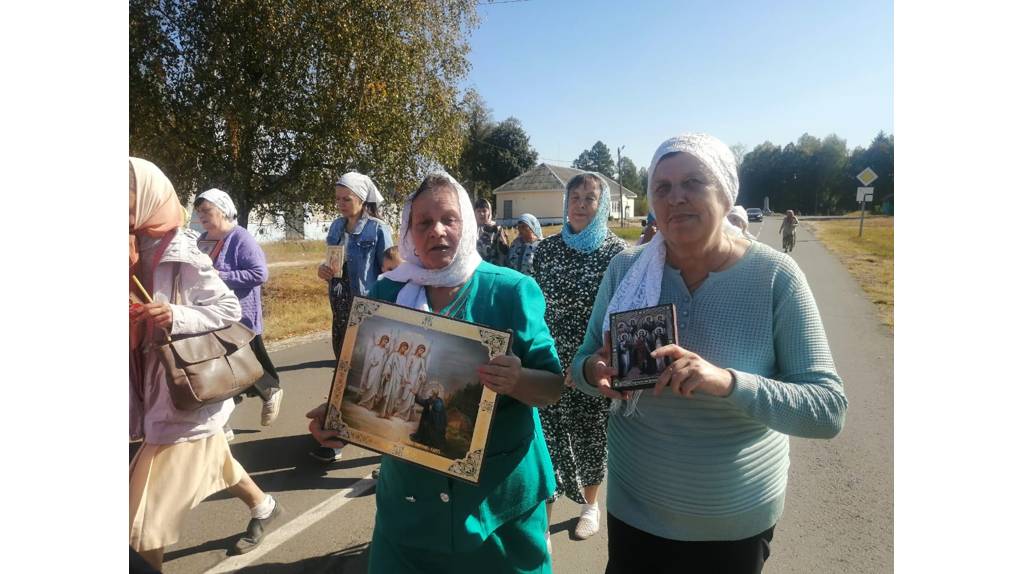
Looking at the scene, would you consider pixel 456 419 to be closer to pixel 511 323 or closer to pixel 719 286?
pixel 511 323

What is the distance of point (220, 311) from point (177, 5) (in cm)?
934

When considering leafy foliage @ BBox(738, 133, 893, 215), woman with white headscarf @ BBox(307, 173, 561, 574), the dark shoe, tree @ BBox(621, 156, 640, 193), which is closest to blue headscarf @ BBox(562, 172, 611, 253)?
woman with white headscarf @ BBox(307, 173, 561, 574)

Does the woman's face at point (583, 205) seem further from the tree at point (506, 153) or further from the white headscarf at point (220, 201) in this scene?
the tree at point (506, 153)

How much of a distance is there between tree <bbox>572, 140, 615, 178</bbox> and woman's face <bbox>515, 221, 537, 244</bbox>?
9686 cm

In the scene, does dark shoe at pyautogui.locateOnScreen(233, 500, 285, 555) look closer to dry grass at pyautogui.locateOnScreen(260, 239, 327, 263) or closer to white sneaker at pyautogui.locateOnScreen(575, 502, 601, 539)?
white sneaker at pyautogui.locateOnScreen(575, 502, 601, 539)

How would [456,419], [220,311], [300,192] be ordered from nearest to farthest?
[456,419], [220,311], [300,192]

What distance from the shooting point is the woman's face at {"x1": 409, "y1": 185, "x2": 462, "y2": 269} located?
2094 millimetres

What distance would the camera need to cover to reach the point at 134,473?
252 cm

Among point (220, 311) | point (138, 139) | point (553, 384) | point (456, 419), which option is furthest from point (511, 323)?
point (138, 139)

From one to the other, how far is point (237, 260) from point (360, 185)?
123 centimetres

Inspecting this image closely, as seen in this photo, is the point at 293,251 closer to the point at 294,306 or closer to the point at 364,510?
the point at 294,306

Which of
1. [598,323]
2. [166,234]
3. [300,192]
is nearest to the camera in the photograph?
[598,323]

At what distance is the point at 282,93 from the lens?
32.9 feet

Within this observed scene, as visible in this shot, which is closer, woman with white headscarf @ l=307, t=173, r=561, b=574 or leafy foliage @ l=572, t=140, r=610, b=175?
woman with white headscarf @ l=307, t=173, r=561, b=574
